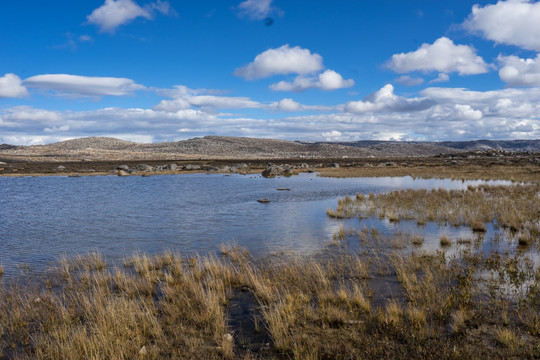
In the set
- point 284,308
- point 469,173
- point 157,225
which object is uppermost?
point 469,173

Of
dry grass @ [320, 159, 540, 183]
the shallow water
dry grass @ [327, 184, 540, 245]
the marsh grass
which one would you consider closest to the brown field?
the marsh grass

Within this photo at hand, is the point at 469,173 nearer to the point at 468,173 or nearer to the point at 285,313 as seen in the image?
the point at 468,173

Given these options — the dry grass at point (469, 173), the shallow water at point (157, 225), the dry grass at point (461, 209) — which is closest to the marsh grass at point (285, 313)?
the shallow water at point (157, 225)

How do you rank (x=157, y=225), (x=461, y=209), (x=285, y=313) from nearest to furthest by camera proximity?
(x=285, y=313), (x=157, y=225), (x=461, y=209)

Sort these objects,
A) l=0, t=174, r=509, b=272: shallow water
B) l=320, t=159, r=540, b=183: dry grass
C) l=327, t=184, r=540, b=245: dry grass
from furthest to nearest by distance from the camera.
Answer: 1. l=320, t=159, r=540, b=183: dry grass
2. l=327, t=184, r=540, b=245: dry grass
3. l=0, t=174, r=509, b=272: shallow water

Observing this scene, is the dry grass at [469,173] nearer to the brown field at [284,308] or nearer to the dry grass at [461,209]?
the dry grass at [461,209]

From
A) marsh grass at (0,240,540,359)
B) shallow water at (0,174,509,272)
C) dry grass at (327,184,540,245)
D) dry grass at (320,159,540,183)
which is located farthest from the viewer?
dry grass at (320,159,540,183)

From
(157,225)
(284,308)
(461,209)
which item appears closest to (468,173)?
(461,209)

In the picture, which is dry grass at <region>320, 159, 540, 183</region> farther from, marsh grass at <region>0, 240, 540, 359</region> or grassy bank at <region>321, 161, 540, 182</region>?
marsh grass at <region>0, 240, 540, 359</region>

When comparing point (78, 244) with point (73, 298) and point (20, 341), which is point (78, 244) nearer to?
point (73, 298)

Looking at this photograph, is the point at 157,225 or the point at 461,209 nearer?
the point at 157,225

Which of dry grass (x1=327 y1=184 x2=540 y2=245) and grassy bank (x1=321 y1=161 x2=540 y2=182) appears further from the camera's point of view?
grassy bank (x1=321 y1=161 x2=540 y2=182)

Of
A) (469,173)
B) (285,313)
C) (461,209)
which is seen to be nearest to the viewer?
(285,313)

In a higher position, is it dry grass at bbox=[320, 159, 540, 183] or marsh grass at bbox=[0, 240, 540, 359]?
dry grass at bbox=[320, 159, 540, 183]
